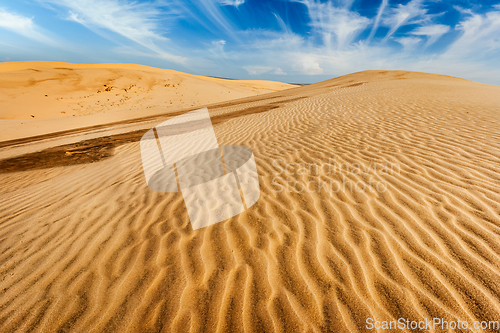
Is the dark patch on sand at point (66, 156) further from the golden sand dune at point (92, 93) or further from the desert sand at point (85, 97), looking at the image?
the golden sand dune at point (92, 93)

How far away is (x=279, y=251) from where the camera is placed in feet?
7.63

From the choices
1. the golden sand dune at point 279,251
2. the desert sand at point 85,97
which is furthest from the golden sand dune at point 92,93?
the golden sand dune at point 279,251

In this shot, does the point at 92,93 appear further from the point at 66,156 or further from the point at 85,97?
the point at 66,156

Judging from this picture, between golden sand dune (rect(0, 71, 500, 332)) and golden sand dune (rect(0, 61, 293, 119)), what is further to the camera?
golden sand dune (rect(0, 61, 293, 119))

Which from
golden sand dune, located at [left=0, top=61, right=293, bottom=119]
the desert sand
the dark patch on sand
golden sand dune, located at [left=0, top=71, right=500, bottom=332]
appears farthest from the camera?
golden sand dune, located at [left=0, top=61, right=293, bottom=119]

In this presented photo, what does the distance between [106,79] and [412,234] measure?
3561cm

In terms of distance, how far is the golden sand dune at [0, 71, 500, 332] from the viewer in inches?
70.5

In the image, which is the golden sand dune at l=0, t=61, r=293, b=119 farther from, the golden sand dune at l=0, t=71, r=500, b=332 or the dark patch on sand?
the golden sand dune at l=0, t=71, r=500, b=332

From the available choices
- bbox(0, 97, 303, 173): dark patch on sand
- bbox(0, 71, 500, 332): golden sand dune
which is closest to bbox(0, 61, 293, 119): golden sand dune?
bbox(0, 97, 303, 173): dark patch on sand

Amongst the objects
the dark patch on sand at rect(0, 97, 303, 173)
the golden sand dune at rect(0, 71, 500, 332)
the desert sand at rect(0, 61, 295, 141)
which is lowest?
the desert sand at rect(0, 61, 295, 141)

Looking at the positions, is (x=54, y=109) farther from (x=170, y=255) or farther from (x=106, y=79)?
(x=170, y=255)

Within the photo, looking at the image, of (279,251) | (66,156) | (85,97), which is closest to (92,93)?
(85,97)

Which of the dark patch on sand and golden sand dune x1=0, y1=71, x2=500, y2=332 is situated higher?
golden sand dune x1=0, y1=71, x2=500, y2=332

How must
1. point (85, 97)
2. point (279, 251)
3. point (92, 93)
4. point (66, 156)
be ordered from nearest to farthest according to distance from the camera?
point (279, 251), point (66, 156), point (85, 97), point (92, 93)
